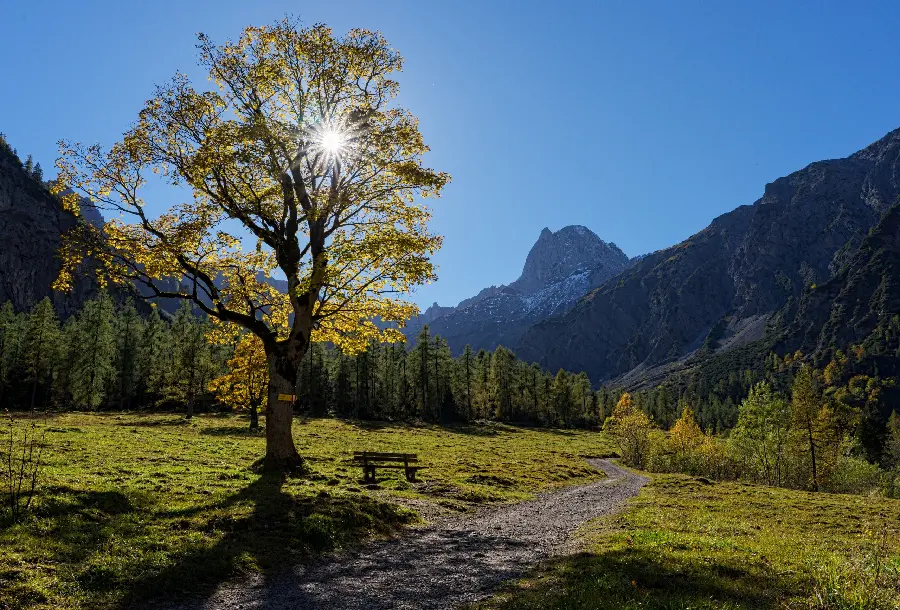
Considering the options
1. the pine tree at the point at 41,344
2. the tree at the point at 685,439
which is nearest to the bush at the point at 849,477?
the tree at the point at 685,439

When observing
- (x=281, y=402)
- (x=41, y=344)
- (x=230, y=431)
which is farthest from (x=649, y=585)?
(x=41, y=344)

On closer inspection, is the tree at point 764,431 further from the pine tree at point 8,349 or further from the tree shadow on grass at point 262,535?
the pine tree at point 8,349

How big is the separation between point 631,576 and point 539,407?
12087 centimetres

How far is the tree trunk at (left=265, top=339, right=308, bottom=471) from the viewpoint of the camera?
21.4 metres

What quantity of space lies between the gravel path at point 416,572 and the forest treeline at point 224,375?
136 ft

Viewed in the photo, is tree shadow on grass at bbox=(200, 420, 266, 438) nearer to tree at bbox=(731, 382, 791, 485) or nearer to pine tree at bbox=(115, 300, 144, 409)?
pine tree at bbox=(115, 300, 144, 409)

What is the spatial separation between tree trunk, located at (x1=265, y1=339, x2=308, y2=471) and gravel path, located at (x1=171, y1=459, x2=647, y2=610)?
26.0 feet

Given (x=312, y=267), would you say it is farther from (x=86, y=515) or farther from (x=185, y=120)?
(x=86, y=515)

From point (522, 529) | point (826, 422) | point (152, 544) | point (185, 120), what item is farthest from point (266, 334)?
point (826, 422)

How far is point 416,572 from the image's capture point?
39.6ft

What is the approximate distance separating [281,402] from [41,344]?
243 feet

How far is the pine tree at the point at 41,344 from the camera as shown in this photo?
7394cm

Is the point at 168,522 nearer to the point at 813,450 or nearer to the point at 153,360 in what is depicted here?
the point at 813,450

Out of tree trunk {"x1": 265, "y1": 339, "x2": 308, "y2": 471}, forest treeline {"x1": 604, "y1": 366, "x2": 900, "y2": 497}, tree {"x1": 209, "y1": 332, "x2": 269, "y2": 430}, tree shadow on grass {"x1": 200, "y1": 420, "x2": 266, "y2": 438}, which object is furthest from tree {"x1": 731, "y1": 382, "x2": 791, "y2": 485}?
tree trunk {"x1": 265, "y1": 339, "x2": 308, "y2": 471}
